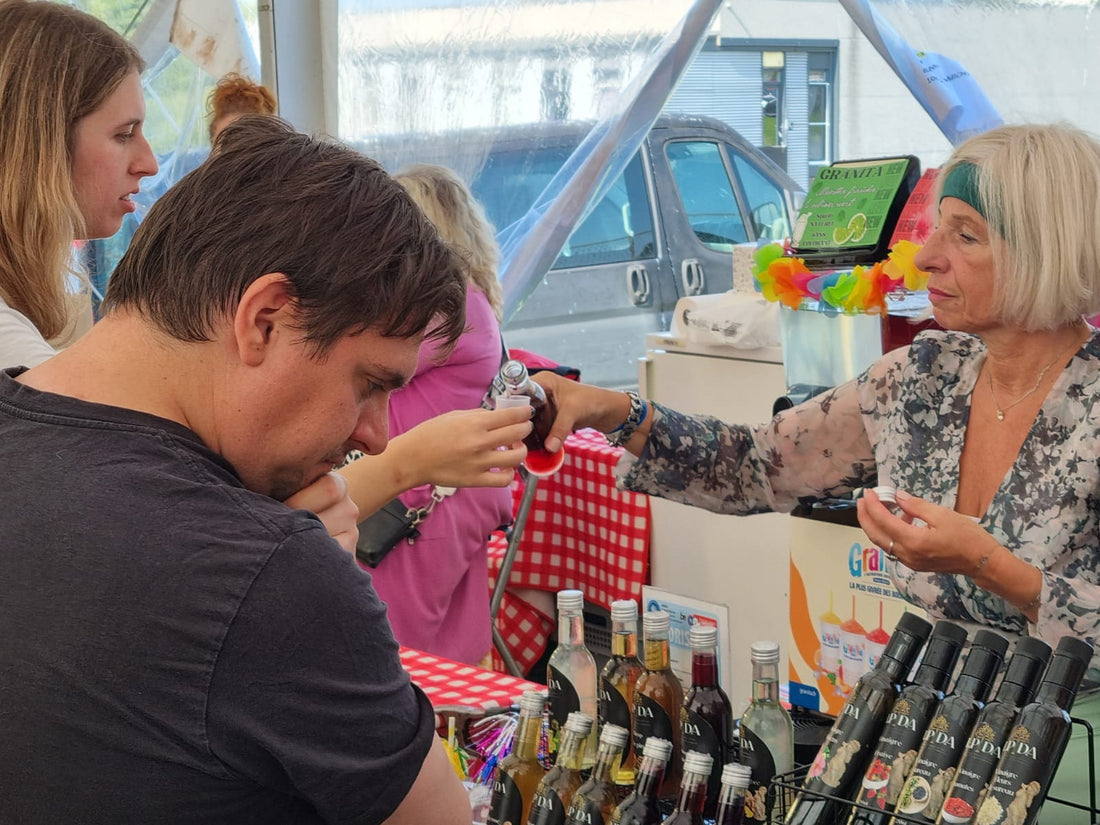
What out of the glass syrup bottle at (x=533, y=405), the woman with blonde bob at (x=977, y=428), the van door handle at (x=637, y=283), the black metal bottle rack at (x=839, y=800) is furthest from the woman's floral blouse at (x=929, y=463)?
the van door handle at (x=637, y=283)

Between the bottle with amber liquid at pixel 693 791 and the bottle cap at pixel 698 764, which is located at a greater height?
the bottle cap at pixel 698 764

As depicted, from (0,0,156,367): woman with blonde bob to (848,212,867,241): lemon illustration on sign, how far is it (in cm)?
156

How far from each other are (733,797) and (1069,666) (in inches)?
13.2

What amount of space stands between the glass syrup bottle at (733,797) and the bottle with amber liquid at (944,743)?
6.3 inches

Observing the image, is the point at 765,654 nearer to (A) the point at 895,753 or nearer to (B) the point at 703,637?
(B) the point at 703,637

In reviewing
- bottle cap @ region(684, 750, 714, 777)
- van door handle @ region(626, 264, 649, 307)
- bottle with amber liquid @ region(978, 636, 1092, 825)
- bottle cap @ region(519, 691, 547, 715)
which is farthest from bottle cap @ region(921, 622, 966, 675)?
van door handle @ region(626, 264, 649, 307)

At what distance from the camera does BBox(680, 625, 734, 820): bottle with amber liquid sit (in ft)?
4.42

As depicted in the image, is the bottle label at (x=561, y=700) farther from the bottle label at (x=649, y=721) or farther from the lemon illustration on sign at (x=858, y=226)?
the lemon illustration on sign at (x=858, y=226)

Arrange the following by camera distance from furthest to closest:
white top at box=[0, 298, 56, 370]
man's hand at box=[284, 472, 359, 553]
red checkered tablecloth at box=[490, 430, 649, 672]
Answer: red checkered tablecloth at box=[490, 430, 649, 672] → white top at box=[0, 298, 56, 370] → man's hand at box=[284, 472, 359, 553]

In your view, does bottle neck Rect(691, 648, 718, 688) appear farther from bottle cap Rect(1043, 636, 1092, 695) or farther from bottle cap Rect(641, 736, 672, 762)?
bottle cap Rect(1043, 636, 1092, 695)

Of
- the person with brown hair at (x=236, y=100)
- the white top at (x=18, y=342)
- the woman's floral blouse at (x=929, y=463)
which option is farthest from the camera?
the person with brown hair at (x=236, y=100)

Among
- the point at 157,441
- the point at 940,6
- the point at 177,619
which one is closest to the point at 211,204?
the point at 157,441

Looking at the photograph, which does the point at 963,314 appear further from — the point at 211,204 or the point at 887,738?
the point at 211,204

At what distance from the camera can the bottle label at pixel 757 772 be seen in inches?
51.4
